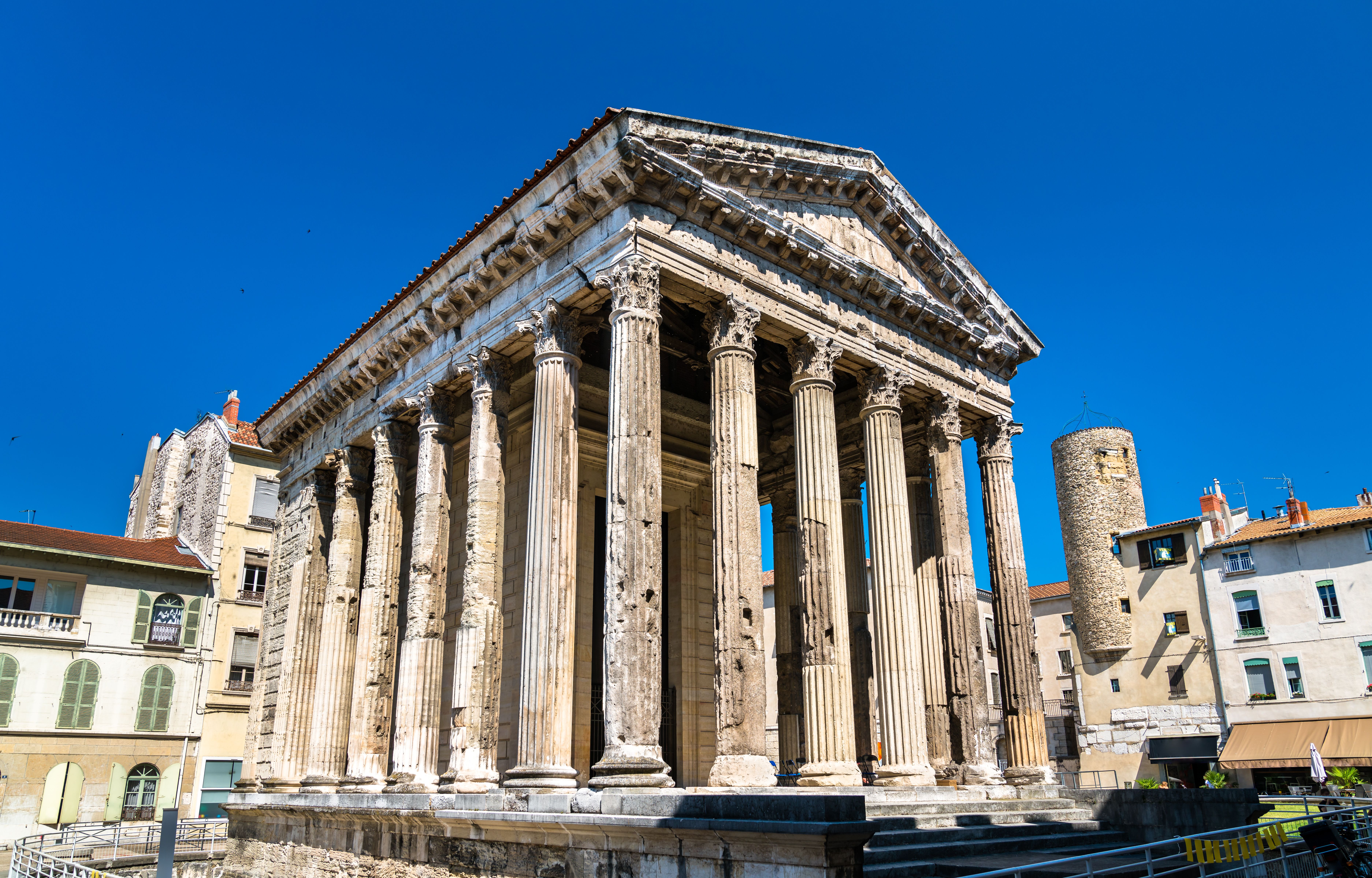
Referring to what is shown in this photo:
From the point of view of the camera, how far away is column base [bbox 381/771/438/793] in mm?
13750

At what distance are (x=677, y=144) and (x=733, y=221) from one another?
1.31 m

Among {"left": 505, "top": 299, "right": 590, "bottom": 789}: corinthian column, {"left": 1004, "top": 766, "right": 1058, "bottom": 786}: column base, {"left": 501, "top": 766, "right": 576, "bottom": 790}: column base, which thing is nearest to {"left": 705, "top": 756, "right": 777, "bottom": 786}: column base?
{"left": 505, "top": 299, "right": 590, "bottom": 789}: corinthian column

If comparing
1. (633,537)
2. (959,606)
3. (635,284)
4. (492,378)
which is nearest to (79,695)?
(492,378)

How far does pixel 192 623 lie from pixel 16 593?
13.7 feet

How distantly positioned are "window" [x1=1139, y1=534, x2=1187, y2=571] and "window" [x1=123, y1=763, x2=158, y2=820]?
103 ft

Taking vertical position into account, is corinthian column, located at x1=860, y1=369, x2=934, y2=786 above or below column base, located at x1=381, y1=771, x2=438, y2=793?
above

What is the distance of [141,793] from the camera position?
24.3 meters

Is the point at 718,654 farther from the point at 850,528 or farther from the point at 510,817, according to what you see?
the point at 850,528

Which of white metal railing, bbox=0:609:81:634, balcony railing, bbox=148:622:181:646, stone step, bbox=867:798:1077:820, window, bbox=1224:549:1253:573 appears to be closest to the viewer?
stone step, bbox=867:798:1077:820

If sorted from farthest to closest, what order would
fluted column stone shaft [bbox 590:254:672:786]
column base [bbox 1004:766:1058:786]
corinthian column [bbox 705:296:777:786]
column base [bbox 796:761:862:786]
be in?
column base [bbox 1004:766:1058:786], column base [bbox 796:761:862:786], corinthian column [bbox 705:296:777:786], fluted column stone shaft [bbox 590:254:672:786]

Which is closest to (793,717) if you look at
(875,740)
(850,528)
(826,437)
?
(875,740)

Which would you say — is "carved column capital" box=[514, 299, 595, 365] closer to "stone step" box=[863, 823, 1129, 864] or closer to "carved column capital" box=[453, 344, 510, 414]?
"carved column capital" box=[453, 344, 510, 414]

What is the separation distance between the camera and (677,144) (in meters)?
12.5

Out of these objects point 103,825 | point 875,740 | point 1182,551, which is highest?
point 1182,551
